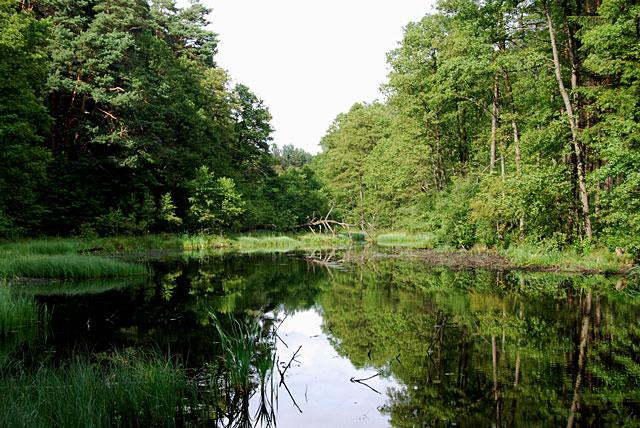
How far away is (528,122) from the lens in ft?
68.4

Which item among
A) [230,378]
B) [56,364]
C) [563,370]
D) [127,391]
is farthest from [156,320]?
[563,370]

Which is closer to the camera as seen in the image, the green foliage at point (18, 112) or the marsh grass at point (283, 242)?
the green foliage at point (18, 112)

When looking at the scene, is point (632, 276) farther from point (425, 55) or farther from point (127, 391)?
point (425, 55)

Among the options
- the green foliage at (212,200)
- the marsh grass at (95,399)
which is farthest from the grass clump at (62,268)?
the green foliage at (212,200)

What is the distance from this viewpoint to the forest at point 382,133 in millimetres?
16578

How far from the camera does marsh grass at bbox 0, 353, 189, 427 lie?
4227mm

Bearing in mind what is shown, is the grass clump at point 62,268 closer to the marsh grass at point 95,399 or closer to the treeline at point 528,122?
the marsh grass at point 95,399

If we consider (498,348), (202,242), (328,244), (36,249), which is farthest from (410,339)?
(328,244)

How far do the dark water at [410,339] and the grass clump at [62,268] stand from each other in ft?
4.47

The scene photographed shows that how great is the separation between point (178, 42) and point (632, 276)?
43.6m

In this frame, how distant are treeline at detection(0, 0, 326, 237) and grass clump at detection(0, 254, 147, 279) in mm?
6455

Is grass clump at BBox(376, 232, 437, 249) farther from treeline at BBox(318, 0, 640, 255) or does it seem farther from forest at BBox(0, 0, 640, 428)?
treeline at BBox(318, 0, 640, 255)

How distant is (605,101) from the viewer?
15.0 m

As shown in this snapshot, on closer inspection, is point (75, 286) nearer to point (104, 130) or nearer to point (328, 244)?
point (104, 130)
